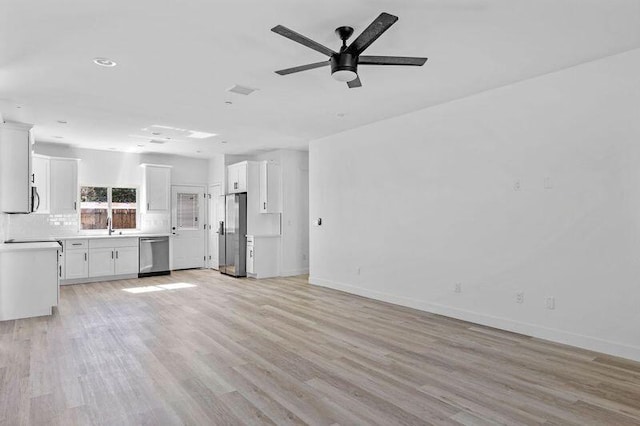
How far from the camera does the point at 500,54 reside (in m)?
3.62

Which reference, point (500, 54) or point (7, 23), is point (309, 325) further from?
point (7, 23)

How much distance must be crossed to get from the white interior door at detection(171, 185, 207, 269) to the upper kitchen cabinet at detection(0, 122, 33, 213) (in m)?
3.63

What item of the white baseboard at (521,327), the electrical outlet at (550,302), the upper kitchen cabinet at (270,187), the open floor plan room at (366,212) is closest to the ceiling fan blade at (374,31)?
the open floor plan room at (366,212)

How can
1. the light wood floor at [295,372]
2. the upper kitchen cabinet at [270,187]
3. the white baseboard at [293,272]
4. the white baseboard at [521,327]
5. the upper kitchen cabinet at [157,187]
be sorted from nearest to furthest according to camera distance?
1. the light wood floor at [295,372]
2. the white baseboard at [521,327]
3. the upper kitchen cabinet at [270,187]
4. the white baseboard at [293,272]
5. the upper kitchen cabinet at [157,187]

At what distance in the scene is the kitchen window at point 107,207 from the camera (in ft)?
27.1

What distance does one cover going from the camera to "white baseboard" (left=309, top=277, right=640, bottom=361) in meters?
3.63

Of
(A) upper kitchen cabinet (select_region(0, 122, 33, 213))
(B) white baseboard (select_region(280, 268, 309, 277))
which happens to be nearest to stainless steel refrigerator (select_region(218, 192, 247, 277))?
(B) white baseboard (select_region(280, 268, 309, 277))

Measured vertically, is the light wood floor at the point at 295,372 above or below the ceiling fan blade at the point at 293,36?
below

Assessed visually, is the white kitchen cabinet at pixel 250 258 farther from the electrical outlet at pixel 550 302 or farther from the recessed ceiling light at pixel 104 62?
the electrical outlet at pixel 550 302

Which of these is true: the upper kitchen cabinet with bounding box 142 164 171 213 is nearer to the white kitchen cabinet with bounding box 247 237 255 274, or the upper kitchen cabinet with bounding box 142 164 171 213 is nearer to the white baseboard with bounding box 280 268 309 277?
the white kitchen cabinet with bounding box 247 237 255 274

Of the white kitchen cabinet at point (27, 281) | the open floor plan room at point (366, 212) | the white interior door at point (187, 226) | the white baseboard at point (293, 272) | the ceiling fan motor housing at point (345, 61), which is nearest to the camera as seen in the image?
the open floor plan room at point (366, 212)

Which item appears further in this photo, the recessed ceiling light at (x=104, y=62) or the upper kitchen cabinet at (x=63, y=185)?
the upper kitchen cabinet at (x=63, y=185)

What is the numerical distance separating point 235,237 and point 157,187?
2.22 meters

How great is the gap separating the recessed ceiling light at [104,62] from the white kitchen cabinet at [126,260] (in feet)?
17.1
